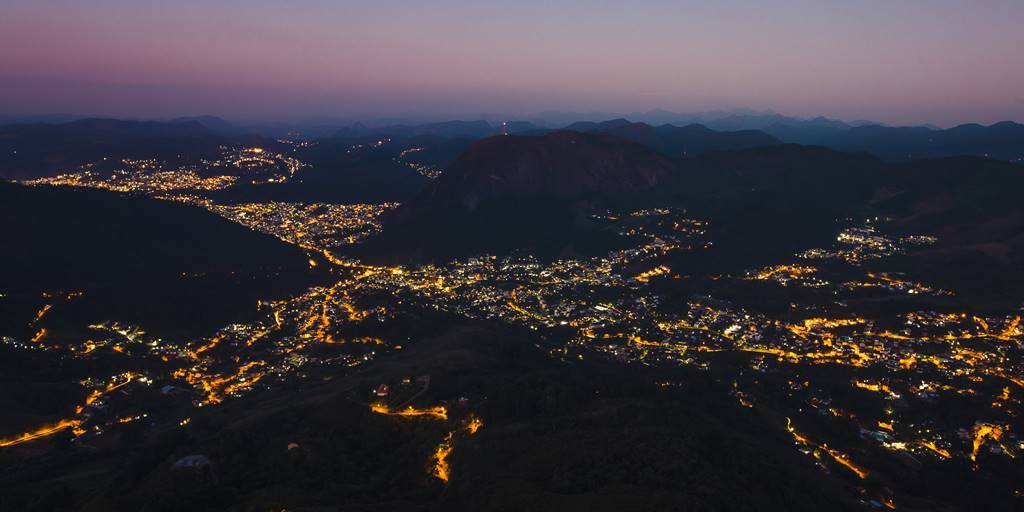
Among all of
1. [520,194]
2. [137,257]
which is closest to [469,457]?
[137,257]

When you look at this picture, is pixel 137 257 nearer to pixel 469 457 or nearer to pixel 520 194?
pixel 520 194

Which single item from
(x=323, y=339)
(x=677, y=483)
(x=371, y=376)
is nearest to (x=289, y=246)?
(x=323, y=339)

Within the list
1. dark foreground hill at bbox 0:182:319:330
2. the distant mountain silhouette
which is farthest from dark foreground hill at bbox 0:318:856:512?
the distant mountain silhouette

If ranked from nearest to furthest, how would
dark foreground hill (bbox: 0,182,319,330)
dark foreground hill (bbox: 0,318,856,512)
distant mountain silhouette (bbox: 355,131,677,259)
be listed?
dark foreground hill (bbox: 0,318,856,512)
dark foreground hill (bbox: 0,182,319,330)
distant mountain silhouette (bbox: 355,131,677,259)

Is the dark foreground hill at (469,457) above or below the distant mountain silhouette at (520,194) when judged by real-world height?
below

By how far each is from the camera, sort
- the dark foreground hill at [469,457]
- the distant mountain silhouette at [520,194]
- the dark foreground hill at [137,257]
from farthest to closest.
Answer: the distant mountain silhouette at [520,194] → the dark foreground hill at [137,257] → the dark foreground hill at [469,457]

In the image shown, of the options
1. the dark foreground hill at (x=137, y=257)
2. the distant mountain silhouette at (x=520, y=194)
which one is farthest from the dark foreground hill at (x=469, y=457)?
the distant mountain silhouette at (x=520, y=194)

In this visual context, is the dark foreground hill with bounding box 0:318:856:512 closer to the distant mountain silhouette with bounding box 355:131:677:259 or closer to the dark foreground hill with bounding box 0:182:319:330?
the dark foreground hill with bounding box 0:182:319:330

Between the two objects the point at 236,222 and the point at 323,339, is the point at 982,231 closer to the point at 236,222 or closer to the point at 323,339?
the point at 323,339

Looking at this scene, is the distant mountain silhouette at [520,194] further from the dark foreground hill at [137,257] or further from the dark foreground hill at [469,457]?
the dark foreground hill at [469,457]
